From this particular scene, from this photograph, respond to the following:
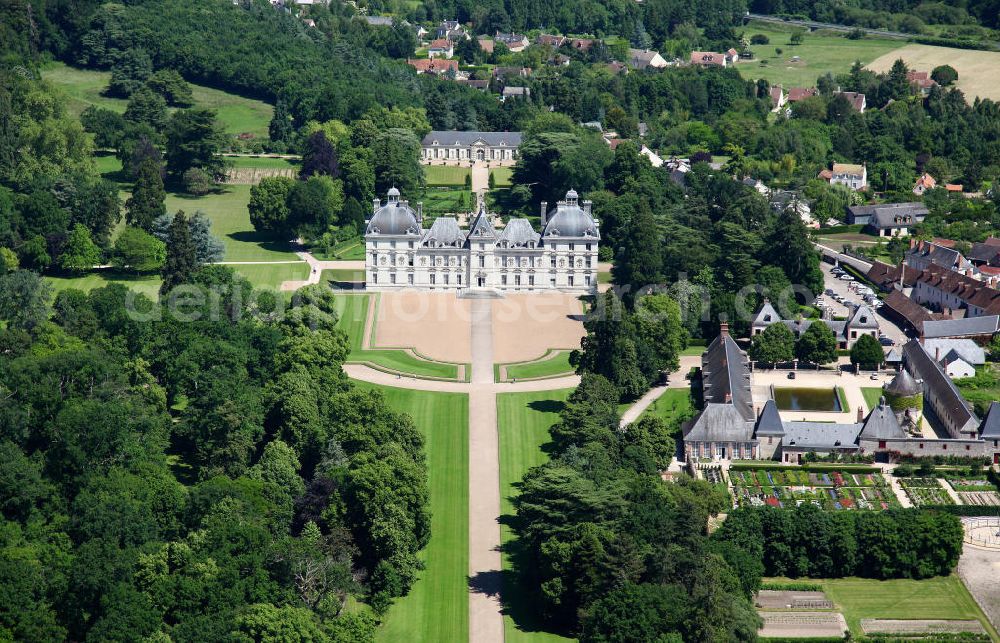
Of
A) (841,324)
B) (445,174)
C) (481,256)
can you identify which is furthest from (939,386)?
(445,174)

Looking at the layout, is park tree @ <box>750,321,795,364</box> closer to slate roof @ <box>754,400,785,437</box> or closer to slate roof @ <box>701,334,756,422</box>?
slate roof @ <box>701,334,756,422</box>

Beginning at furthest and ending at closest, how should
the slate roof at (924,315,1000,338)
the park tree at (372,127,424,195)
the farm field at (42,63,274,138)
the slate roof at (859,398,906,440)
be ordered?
the farm field at (42,63,274,138) < the park tree at (372,127,424,195) < the slate roof at (924,315,1000,338) < the slate roof at (859,398,906,440)

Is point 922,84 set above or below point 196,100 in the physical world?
above

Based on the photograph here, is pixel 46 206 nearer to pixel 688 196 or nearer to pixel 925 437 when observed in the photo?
pixel 688 196

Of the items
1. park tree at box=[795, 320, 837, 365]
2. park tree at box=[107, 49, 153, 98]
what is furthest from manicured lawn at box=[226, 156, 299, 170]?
park tree at box=[795, 320, 837, 365]

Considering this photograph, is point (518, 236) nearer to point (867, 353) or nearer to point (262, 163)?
point (867, 353)

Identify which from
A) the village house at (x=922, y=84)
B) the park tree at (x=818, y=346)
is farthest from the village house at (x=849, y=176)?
the park tree at (x=818, y=346)

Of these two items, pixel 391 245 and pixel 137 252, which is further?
pixel 137 252
